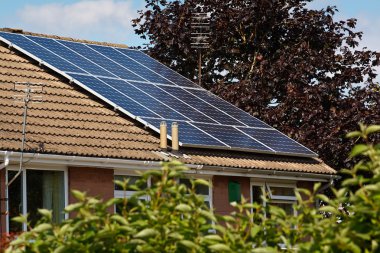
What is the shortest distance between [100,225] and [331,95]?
26068mm

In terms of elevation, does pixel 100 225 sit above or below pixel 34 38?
below

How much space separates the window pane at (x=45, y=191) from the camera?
68.2 feet

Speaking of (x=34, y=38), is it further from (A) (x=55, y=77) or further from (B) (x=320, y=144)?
(B) (x=320, y=144)

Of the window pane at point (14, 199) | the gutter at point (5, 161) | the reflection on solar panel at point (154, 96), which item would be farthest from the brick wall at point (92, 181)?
the reflection on solar panel at point (154, 96)

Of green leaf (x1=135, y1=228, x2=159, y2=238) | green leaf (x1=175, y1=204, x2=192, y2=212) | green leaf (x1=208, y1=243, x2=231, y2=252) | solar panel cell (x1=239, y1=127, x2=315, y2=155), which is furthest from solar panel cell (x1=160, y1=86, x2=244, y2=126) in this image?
green leaf (x1=208, y1=243, x2=231, y2=252)

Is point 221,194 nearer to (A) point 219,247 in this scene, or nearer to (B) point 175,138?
(B) point 175,138

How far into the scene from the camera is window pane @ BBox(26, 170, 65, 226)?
20797 mm

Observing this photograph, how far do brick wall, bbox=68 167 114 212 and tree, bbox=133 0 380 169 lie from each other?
40.0 feet

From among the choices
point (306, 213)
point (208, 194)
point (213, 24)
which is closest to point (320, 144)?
point (213, 24)

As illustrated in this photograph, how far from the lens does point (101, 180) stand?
21812mm

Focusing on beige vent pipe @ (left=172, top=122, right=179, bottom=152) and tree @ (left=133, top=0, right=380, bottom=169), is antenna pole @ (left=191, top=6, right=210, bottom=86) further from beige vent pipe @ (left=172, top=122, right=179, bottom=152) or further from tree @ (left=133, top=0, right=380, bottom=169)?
beige vent pipe @ (left=172, top=122, right=179, bottom=152)

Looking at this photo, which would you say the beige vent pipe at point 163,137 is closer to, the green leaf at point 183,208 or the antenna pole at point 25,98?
the antenna pole at point 25,98

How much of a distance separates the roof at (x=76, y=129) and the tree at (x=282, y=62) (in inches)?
292

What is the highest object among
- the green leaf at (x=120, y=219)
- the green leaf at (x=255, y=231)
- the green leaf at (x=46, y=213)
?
the green leaf at (x=46, y=213)
